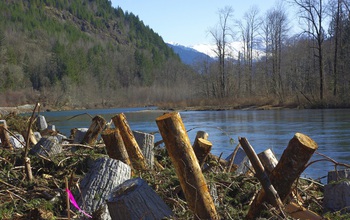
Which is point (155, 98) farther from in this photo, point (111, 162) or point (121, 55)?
point (111, 162)

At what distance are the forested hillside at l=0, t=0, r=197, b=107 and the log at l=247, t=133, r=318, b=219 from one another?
76251 mm

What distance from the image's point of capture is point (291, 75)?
171 feet

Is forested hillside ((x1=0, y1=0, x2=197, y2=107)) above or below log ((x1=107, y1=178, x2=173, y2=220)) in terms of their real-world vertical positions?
above

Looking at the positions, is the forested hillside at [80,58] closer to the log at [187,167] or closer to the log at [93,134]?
the log at [93,134]

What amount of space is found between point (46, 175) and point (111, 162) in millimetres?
944

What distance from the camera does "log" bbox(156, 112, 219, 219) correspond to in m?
2.78

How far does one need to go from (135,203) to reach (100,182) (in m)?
0.60

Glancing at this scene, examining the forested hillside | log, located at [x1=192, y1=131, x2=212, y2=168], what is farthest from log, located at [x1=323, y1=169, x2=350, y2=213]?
the forested hillside

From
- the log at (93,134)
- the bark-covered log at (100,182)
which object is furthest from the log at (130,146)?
the log at (93,134)

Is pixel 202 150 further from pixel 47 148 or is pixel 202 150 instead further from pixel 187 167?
pixel 47 148

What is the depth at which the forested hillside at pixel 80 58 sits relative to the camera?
312 ft

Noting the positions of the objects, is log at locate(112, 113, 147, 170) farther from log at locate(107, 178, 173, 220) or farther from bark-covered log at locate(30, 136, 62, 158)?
log at locate(107, 178, 173, 220)

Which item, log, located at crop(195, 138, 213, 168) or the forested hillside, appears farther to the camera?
the forested hillside

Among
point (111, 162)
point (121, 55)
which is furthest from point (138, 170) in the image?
point (121, 55)
